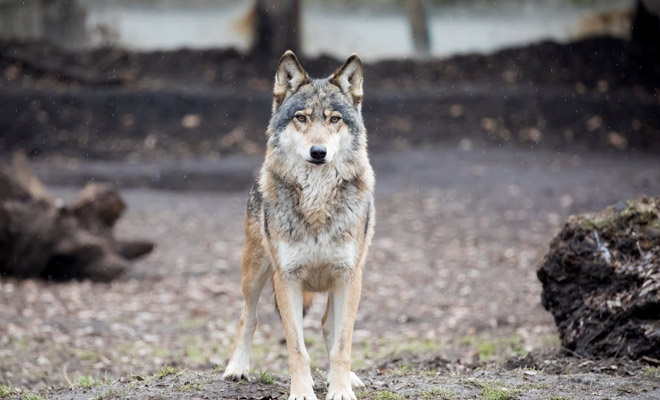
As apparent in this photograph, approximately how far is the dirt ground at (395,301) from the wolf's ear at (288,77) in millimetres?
1898

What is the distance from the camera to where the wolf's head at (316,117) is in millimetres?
4852

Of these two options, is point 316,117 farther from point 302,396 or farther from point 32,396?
point 32,396

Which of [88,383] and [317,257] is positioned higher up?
[317,257]

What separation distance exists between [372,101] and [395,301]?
33.1ft

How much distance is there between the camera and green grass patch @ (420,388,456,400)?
4.81m

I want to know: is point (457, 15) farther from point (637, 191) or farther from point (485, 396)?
point (485, 396)

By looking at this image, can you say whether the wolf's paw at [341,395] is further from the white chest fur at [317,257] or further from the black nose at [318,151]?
the black nose at [318,151]

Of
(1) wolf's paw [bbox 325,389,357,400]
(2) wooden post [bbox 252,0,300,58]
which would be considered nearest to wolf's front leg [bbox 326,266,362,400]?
(1) wolf's paw [bbox 325,389,357,400]

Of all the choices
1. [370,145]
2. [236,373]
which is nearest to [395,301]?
[236,373]

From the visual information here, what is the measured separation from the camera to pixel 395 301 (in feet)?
32.2

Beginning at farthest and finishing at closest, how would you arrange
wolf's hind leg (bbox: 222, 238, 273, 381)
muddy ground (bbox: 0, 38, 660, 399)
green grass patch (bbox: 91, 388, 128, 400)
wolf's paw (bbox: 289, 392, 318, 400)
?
muddy ground (bbox: 0, 38, 660, 399) < wolf's hind leg (bbox: 222, 238, 273, 381) < green grass patch (bbox: 91, 388, 128, 400) < wolf's paw (bbox: 289, 392, 318, 400)

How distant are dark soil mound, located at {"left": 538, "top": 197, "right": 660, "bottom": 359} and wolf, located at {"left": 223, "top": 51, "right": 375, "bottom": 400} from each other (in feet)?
6.74

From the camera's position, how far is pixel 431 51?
21.9 meters

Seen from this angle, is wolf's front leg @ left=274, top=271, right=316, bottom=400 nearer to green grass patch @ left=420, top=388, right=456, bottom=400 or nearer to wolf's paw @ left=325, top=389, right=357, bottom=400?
wolf's paw @ left=325, top=389, right=357, bottom=400
